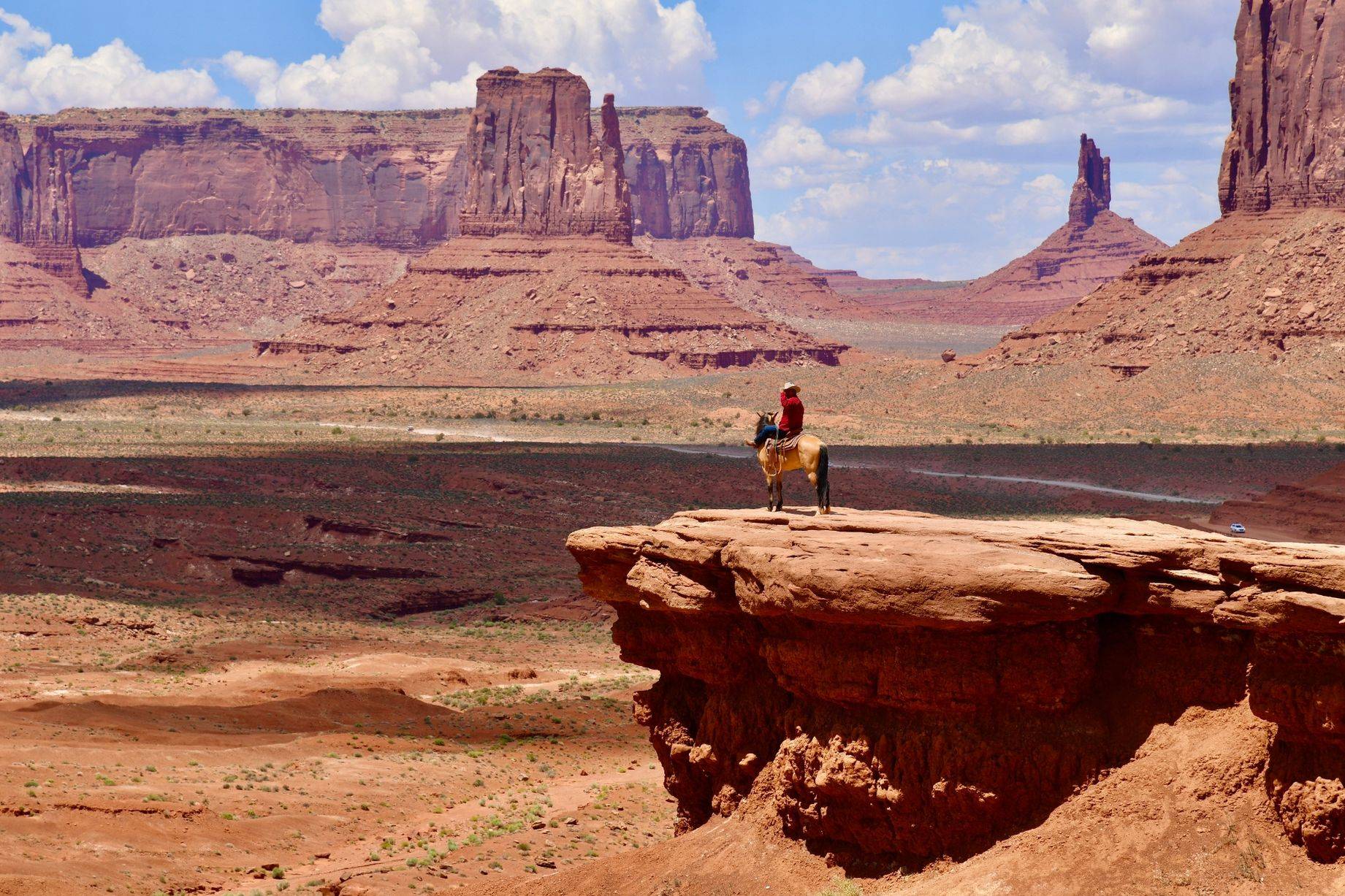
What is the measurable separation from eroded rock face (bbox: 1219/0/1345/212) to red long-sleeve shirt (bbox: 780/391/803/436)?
305 ft

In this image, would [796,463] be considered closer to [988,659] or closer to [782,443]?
[782,443]

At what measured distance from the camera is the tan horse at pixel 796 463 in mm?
20391

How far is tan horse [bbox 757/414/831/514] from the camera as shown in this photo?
20.4m

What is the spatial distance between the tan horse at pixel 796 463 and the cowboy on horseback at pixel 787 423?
0.08 m

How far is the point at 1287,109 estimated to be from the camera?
109 m

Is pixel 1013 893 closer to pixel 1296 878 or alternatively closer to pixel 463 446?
pixel 1296 878

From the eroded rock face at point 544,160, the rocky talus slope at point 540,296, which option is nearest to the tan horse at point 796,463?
the rocky talus slope at point 540,296

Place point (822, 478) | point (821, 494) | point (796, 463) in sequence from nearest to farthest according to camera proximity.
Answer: point (822, 478), point (821, 494), point (796, 463)

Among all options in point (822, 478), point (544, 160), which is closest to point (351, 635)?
point (822, 478)

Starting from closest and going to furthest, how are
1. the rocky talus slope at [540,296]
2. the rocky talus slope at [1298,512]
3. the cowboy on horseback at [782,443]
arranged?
1. the cowboy on horseback at [782,443]
2. the rocky talus slope at [1298,512]
3. the rocky talus slope at [540,296]

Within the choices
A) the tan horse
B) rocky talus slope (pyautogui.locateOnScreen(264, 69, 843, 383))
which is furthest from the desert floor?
rocky talus slope (pyautogui.locateOnScreen(264, 69, 843, 383))

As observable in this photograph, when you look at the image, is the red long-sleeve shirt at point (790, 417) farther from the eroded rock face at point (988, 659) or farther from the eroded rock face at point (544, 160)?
the eroded rock face at point (544, 160)

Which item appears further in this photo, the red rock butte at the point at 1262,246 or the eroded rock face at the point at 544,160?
the eroded rock face at the point at 544,160

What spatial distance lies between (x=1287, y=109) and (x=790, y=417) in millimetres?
95936
